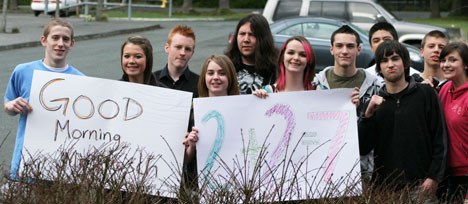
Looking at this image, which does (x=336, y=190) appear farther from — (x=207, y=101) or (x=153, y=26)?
(x=153, y=26)

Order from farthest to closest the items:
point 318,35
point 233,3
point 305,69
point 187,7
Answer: point 233,3, point 187,7, point 318,35, point 305,69

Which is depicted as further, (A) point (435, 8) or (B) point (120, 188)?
(A) point (435, 8)

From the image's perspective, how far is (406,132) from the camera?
19.7 feet

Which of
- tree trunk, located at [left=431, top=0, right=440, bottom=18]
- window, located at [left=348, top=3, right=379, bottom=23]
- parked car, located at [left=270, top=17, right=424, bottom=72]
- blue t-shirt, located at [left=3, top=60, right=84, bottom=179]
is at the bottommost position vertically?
tree trunk, located at [left=431, top=0, right=440, bottom=18]

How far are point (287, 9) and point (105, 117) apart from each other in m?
16.9

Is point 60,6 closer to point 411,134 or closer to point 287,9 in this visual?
point 287,9

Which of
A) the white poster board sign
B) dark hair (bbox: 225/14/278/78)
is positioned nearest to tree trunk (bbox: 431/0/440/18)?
dark hair (bbox: 225/14/278/78)

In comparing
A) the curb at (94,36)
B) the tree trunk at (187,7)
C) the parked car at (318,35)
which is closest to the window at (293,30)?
the parked car at (318,35)

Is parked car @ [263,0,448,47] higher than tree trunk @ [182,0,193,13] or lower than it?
higher

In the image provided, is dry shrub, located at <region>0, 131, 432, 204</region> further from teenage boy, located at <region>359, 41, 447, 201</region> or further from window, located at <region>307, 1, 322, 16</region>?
window, located at <region>307, 1, 322, 16</region>

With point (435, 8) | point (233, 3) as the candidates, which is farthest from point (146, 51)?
point (233, 3)

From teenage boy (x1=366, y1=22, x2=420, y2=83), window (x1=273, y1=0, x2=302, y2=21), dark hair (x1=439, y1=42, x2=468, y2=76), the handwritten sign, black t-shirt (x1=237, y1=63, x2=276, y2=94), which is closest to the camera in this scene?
the handwritten sign

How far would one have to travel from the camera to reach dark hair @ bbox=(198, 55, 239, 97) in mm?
6145

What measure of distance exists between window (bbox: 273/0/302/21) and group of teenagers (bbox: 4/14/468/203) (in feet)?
52.5
